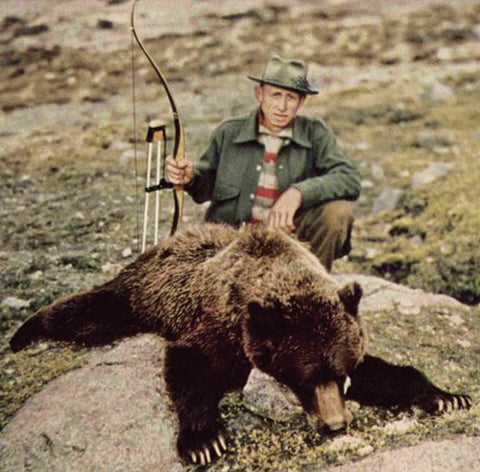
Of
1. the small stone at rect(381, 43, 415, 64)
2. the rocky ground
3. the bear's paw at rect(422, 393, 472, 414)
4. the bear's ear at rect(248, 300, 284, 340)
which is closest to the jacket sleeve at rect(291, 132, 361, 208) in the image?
the rocky ground

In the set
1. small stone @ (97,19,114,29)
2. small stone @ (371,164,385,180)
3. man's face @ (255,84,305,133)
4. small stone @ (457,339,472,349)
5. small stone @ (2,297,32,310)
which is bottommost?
small stone @ (371,164,385,180)

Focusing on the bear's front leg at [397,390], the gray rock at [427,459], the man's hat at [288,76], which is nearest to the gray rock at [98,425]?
the gray rock at [427,459]

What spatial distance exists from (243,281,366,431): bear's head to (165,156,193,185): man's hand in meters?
1.64

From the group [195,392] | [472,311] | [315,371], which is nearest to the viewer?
[315,371]

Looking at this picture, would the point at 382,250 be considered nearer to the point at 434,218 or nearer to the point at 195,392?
the point at 434,218

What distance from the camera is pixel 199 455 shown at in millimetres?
3264

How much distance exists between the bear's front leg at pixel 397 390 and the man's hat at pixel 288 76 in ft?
6.49

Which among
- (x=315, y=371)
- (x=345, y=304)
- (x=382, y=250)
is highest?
(x=345, y=304)

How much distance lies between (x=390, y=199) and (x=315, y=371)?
4.71 meters

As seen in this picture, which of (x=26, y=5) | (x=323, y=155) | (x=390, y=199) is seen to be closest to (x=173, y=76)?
(x=26, y=5)

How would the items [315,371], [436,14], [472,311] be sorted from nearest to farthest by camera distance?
1. [315,371]
2. [472,311]
3. [436,14]

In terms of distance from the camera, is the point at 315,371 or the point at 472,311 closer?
the point at 315,371

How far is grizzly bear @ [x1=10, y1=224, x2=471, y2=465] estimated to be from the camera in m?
3.27

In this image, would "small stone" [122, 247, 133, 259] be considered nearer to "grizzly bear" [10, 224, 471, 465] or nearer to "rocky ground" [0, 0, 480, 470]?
"rocky ground" [0, 0, 480, 470]
